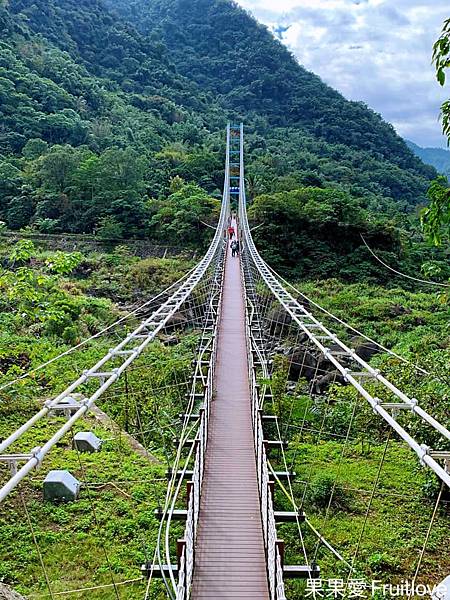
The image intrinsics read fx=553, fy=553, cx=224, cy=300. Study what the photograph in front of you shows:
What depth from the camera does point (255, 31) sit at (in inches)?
1953

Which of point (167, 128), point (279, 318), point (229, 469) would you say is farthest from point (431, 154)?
point (229, 469)

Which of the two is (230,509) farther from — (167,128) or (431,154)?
(431,154)

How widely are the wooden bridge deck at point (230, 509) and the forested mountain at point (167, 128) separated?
11.3m

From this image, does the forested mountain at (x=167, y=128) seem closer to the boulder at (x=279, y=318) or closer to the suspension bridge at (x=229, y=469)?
the boulder at (x=279, y=318)

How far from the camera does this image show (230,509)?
363 centimetres

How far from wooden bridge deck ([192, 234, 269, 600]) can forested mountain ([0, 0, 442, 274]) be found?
A: 11324 millimetres

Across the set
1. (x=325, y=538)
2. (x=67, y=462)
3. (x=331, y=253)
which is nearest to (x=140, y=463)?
(x=67, y=462)

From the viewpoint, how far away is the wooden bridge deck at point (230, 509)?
299 centimetres

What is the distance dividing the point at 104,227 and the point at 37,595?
14.6m

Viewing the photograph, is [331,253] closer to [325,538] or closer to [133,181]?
[133,181]

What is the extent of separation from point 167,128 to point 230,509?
2991 centimetres

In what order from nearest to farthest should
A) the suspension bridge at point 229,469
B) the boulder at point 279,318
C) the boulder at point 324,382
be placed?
1. the suspension bridge at point 229,469
2. the boulder at point 324,382
3. the boulder at point 279,318

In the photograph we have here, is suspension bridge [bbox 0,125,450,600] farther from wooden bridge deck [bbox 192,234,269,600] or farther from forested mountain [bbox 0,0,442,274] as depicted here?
forested mountain [bbox 0,0,442,274]

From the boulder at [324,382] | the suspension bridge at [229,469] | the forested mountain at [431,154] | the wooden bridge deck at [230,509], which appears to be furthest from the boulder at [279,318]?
the forested mountain at [431,154]
